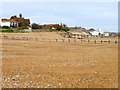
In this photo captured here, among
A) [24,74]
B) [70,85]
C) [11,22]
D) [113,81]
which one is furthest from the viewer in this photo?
[11,22]

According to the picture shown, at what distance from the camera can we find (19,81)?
8.02m

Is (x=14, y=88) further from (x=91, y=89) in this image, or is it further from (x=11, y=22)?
(x=11, y=22)

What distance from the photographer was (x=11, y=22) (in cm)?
7906

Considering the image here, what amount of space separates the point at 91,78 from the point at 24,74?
10.6ft

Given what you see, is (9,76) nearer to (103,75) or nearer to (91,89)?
(91,89)

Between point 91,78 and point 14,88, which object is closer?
point 14,88

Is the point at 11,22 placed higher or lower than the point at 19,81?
higher

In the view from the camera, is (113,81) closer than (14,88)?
No

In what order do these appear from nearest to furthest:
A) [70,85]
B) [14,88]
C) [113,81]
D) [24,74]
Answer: [14,88] < [70,85] < [113,81] < [24,74]

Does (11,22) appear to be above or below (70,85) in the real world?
above

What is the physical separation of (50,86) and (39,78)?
1.37m

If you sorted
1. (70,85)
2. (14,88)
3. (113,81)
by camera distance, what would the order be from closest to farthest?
1. (14,88)
2. (70,85)
3. (113,81)

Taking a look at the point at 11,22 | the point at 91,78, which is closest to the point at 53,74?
the point at 91,78

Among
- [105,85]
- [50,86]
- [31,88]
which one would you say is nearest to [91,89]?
[105,85]
